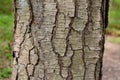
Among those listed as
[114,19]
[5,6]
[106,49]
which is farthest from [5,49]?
[114,19]

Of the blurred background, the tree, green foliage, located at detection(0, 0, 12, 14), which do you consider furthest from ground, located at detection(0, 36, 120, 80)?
the tree

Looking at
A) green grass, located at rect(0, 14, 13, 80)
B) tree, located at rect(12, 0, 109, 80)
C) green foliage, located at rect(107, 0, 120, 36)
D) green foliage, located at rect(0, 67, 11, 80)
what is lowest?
green foliage, located at rect(107, 0, 120, 36)

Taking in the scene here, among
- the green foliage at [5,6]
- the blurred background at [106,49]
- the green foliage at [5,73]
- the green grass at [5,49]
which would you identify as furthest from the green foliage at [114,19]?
the green foliage at [5,73]

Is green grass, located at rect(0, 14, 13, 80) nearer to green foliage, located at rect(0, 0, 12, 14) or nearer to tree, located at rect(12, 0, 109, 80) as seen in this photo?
tree, located at rect(12, 0, 109, 80)

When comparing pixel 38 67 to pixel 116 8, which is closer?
pixel 38 67

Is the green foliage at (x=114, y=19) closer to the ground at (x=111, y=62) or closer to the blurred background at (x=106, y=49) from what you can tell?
the blurred background at (x=106, y=49)

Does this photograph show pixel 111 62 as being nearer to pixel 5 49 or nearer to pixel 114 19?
pixel 5 49

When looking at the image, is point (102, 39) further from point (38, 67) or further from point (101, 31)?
point (38, 67)

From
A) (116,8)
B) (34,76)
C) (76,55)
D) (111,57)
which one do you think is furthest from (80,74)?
(116,8)
